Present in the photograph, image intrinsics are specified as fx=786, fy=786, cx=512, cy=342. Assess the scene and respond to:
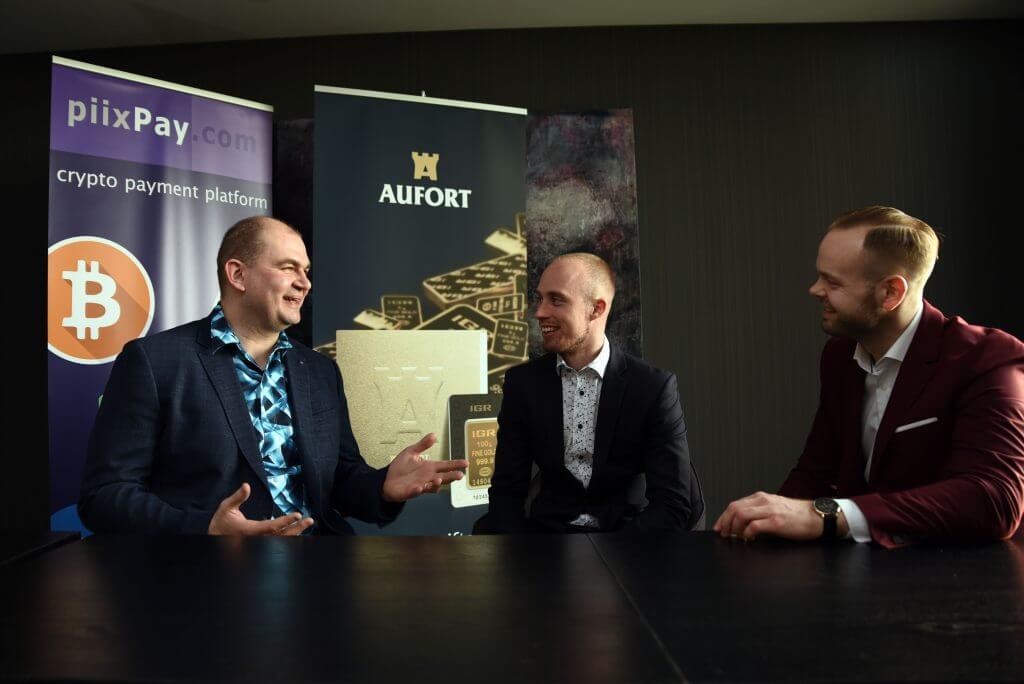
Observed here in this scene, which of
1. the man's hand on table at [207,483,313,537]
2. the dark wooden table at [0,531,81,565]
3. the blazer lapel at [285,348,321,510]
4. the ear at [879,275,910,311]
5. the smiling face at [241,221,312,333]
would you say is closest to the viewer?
the dark wooden table at [0,531,81,565]

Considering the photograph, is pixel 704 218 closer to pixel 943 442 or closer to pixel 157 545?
pixel 943 442

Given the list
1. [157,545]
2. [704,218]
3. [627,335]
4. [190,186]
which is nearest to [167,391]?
[157,545]

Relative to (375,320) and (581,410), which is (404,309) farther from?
(581,410)

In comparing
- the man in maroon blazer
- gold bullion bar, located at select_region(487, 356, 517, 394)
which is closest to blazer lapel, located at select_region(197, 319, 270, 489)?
the man in maroon blazer

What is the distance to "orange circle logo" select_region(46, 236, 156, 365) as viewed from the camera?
3393 mm

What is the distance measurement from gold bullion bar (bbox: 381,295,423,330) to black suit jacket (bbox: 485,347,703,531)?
1.43 meters

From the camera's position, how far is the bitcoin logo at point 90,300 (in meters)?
3.42

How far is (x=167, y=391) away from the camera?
1.98m

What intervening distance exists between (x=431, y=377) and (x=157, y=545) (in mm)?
2408

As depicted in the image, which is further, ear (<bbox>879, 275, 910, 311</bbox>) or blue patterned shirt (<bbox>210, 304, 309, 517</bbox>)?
blue patterned shirt (<bbox>210, 304, 309, 517</bbox>)

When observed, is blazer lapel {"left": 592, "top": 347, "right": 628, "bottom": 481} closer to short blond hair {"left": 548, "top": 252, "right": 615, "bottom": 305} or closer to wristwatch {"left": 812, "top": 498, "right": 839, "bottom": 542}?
short blond hair {"left": 548, "top": 252, "right": 615, "bottom": 305}

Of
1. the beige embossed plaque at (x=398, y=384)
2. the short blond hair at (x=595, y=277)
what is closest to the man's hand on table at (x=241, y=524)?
the short blond hair at (x=595, y=277)

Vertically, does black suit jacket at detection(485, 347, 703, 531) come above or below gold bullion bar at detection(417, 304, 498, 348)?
below

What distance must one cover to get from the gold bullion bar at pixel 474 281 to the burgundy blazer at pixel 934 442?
2.11m
